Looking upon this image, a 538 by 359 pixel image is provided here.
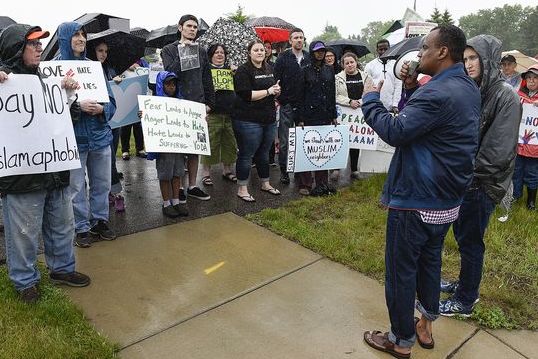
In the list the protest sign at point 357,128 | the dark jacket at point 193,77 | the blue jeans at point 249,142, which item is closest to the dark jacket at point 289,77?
the blue jeans at point 249,142

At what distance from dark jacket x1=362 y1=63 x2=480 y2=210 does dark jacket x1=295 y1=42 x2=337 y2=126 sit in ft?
10.6

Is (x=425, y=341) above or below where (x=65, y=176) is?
below

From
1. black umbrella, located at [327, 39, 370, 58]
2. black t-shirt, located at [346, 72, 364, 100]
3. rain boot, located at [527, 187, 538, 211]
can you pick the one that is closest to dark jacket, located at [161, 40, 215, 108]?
black t-shirt, located at [346, 72, 364, 100]

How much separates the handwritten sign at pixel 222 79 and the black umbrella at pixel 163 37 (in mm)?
4527

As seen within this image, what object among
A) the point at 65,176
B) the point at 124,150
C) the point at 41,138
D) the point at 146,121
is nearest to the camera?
the point at 41,138

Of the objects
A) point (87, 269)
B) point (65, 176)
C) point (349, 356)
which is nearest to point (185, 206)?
point (87, 269)

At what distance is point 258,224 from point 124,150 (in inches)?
149

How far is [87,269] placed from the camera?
11.8 feet

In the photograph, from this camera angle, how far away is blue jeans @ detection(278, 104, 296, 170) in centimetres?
627

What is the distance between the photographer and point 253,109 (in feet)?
17.1

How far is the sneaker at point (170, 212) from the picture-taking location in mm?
4762

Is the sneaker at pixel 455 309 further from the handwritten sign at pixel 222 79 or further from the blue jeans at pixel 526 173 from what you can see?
the handwritten sign at pixel 222 79

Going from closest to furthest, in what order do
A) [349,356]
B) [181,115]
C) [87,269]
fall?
[349,356], [87,269], [181,115]

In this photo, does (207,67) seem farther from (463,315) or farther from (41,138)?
(463,315)
